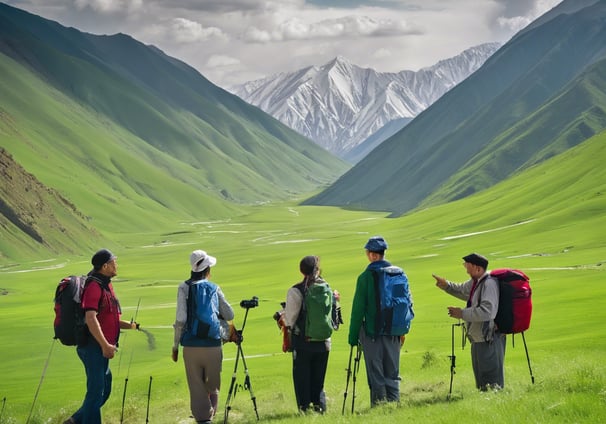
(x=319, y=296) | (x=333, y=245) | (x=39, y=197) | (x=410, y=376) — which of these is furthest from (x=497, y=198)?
(x=319, y=296)

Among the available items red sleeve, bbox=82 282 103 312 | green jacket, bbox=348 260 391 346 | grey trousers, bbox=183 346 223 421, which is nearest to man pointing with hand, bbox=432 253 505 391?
green jacket, bbox=348 260 391 346

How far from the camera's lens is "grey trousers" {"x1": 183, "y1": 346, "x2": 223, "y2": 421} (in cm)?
1767

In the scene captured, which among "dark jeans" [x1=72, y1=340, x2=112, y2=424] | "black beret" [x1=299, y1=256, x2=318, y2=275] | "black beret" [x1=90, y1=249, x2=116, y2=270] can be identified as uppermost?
"black beret" [x1=299, y1=256, x2=318, y2=275]

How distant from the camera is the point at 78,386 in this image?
149 ft

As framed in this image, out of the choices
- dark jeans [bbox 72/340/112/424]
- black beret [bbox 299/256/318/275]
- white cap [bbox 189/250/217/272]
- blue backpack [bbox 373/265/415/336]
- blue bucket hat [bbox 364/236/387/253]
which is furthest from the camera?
black beret [bbox 299/256/318/275]

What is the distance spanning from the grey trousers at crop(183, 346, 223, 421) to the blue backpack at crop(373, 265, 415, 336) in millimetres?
3749

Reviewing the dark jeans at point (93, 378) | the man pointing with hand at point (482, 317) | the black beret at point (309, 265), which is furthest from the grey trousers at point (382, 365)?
the dark jeans at point (93, 378)

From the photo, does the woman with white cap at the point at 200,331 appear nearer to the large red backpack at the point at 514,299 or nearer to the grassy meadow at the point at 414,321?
the grassy meadow at the point at 414,321

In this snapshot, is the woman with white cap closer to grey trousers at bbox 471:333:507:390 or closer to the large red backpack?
grey trousers at bbox 471:333:507:390

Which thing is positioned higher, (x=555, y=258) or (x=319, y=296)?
(x=555, y=258)

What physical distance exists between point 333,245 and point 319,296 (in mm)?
147806

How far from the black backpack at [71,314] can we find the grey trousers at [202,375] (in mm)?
2375

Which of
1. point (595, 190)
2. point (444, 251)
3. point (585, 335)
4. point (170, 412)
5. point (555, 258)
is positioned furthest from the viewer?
point (595, 190)

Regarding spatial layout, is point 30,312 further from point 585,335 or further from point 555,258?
point 585,335
